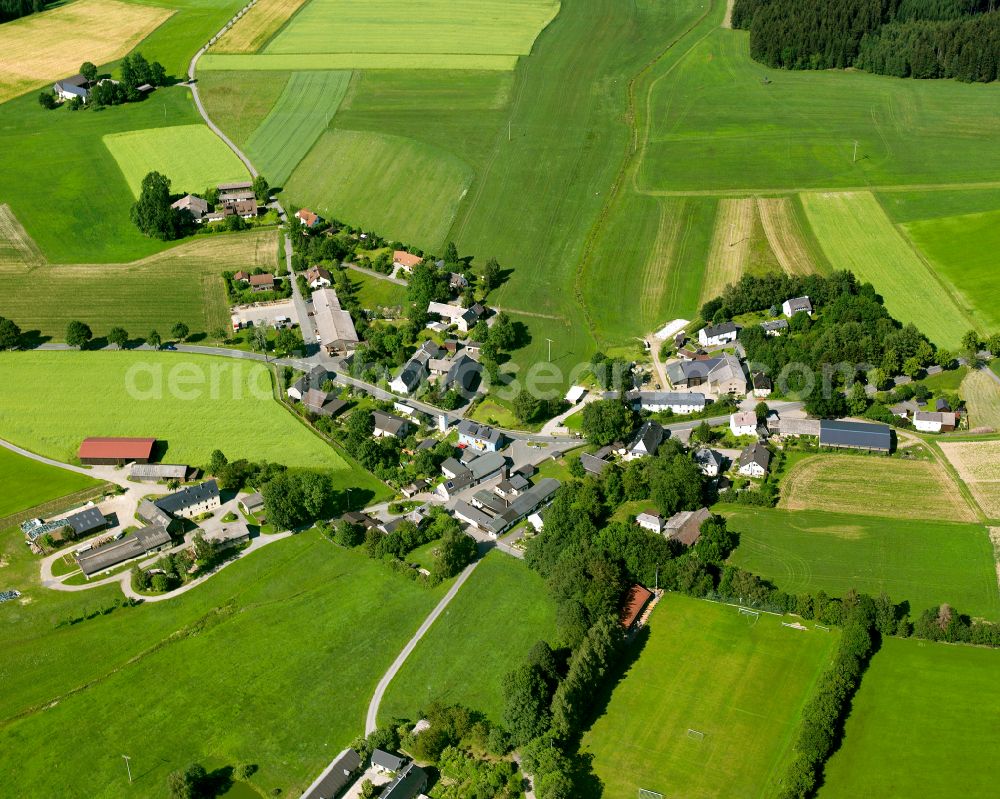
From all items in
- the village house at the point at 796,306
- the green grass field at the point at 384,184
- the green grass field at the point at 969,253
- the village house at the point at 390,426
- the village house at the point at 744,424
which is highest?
the green grass field at the point at 384,184

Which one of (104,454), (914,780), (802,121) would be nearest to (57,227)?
(104,454)

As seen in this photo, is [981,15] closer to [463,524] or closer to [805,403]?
[805,403]

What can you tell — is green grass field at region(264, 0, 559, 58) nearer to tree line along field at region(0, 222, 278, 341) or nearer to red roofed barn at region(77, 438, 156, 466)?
tree line along field at region(0, 222, 278, 341)

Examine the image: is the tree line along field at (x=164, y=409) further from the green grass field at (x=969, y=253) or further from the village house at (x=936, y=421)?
the green grass field at (x=969, y=253)

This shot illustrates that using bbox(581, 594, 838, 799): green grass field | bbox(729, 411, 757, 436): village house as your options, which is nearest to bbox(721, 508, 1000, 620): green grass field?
bbox(581, 594, 838, 799): green grass field

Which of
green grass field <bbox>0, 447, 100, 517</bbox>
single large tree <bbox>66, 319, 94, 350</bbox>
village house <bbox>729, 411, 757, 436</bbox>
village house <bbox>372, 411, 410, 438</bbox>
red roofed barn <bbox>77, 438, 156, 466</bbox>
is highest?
single large tree <bbox>66, 319, 94, 350</bbox>

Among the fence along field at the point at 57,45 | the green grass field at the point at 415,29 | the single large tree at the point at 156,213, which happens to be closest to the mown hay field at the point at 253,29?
the green grass field at the point at 415,29

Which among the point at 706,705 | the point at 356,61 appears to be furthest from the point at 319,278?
the point at 706,705
